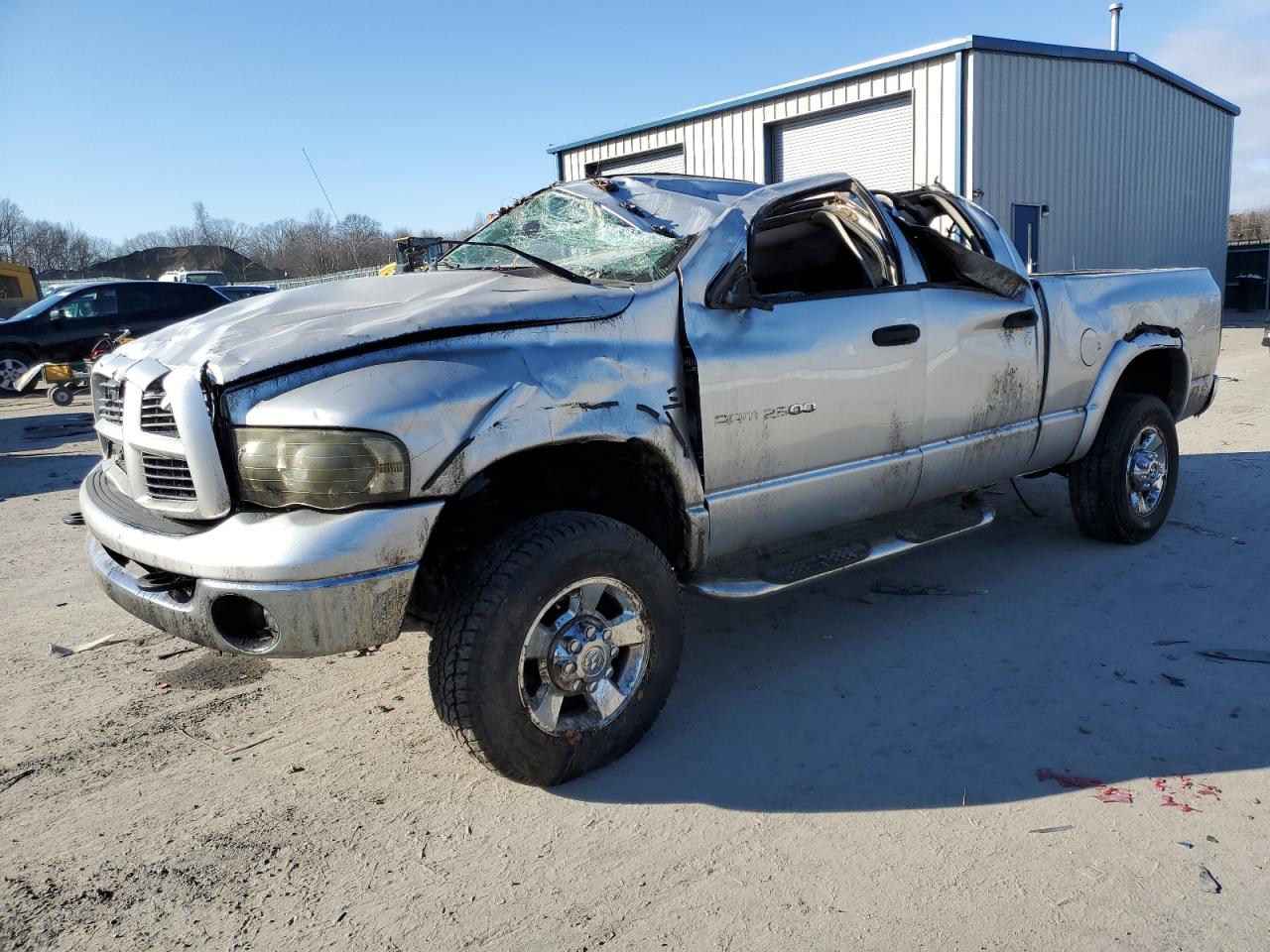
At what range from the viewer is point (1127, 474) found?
5027 millimetres

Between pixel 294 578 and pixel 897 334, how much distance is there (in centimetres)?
249

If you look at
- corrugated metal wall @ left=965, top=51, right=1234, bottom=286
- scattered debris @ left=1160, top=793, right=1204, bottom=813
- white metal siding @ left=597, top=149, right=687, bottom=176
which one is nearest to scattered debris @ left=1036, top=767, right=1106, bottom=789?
scattered debris @ left=1160, top=793, right=1204, bottom=813

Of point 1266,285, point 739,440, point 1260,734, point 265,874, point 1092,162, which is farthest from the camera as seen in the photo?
point 1266,285

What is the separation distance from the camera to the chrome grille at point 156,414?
2.78 m

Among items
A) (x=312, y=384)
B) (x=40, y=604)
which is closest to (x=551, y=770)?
(x=312, y=384)

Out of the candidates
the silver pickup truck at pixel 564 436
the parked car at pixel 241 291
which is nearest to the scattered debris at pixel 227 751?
the silver pickup truck at pixel 564 436

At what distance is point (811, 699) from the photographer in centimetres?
350

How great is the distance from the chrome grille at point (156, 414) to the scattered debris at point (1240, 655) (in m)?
3.77

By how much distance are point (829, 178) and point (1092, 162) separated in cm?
1727

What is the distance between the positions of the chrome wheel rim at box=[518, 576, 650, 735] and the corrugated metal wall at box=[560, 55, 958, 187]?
1411cm

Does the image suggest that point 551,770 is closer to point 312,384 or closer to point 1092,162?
point 312,384

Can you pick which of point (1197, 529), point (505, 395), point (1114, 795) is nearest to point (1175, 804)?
point (1114, 795)

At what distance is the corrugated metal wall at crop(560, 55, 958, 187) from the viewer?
15.8 m

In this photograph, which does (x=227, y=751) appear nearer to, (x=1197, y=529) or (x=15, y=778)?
(x=15, y=778)
